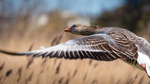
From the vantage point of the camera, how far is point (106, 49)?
224 cm

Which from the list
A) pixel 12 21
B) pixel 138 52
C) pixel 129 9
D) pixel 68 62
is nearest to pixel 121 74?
pixel 68 62

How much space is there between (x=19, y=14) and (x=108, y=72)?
265 centimetres

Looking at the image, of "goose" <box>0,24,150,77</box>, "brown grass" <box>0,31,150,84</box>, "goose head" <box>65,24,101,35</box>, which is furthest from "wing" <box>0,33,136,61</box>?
"goose head" <box>65,24,101,35</box>

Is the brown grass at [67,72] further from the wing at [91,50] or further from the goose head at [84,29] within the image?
the wing at [91,50]

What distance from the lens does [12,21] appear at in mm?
6223

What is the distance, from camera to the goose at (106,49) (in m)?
2.09

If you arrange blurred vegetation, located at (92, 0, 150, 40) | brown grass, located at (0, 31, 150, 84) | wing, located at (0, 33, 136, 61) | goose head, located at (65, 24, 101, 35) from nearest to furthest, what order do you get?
wing, located at (0, 33, 136, 61) → brown grass, located at (0, 31, 150, 84) → goose head, located at (65, 24, 101, 35) → blurred vegetation, located at (92, 0, 150, 40)

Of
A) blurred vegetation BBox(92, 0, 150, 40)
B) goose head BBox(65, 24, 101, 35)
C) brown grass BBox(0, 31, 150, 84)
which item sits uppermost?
goose head BBox(65, 24, 101, 35)

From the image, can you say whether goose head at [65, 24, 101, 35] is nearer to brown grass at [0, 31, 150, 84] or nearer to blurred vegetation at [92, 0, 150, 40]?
brown grass at [0, 31, 150, 84]

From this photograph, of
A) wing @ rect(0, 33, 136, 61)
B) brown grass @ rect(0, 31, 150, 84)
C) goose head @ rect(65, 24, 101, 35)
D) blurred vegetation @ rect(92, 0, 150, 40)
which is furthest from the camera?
blurred vegetation @ rect(92, 0, 150, 40)

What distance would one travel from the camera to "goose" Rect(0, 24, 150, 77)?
209 centimetres

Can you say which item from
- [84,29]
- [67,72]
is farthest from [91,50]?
[67,72]

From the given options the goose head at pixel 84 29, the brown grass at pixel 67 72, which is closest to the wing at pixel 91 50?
the brown grass at pixel 67 72

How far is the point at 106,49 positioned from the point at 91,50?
0.16m
